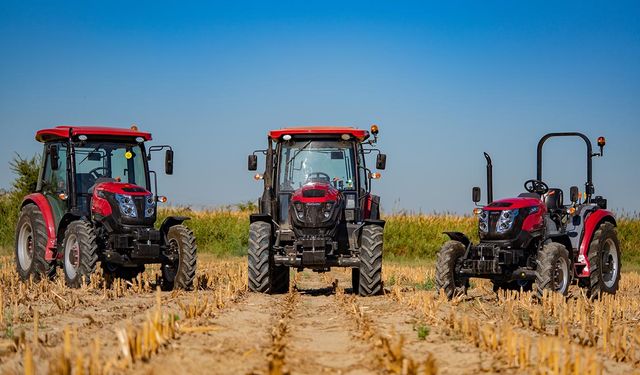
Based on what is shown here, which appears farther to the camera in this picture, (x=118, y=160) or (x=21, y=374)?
(x=118, y=160)

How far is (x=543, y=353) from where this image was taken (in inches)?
272

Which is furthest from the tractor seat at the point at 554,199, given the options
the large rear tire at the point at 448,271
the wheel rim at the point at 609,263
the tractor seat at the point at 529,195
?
the large rear tire at the point at 448,271

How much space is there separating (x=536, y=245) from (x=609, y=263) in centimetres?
230

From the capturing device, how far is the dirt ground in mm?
6875

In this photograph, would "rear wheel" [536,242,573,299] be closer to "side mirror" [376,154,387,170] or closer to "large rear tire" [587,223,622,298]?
"large rear tire" [587,223,622,298]

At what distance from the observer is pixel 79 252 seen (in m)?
14.8

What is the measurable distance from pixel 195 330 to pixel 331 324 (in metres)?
2.35

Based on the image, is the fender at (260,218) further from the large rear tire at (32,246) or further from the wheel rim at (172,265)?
the large rear tire at (32,246)

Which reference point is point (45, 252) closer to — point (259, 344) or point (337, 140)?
point (337, 140)

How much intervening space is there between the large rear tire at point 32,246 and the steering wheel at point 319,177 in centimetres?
439

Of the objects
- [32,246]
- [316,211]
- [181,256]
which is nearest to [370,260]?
[316,211]

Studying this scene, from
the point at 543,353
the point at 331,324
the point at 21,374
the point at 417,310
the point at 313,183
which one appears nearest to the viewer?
the point at 21,374

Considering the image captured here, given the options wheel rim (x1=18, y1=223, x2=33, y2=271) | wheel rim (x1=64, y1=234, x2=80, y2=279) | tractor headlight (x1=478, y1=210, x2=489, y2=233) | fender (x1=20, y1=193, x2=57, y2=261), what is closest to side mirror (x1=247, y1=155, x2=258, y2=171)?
wheel rim (x1=64, y1=234, x2=80, y2=279)

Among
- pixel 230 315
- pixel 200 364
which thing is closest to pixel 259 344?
pixel 200 364
